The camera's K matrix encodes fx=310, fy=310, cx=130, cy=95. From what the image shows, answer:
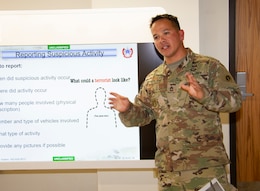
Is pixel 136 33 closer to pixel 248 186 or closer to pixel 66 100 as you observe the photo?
pixel 66 100

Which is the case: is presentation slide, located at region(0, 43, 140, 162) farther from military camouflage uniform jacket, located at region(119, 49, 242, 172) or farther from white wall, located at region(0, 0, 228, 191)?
military camouflage uniform jacket, located at region(119, 49, 242, 172)

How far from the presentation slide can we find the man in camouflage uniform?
0.32 meters

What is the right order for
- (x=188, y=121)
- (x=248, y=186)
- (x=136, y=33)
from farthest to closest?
1. (x=248, y=186)
2. (x=136, y=33)
3. (x=188, y=121)

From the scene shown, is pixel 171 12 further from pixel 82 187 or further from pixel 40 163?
pixel 82 187

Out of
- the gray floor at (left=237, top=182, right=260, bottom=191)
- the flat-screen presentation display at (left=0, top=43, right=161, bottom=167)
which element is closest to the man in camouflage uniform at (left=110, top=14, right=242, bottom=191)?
the flat-screen presentation display at (left=0, top=43, right=161, bottom=167)

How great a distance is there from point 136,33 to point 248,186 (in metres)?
1.61

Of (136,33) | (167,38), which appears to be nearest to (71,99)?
(136,33)

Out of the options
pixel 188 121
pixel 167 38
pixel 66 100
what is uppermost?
pixel 167 38

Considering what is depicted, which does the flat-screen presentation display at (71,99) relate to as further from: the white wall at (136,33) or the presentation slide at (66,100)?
the white wall at (136,33)

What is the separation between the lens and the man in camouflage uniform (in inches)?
66.6

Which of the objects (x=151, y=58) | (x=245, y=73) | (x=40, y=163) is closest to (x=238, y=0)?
(x=245, y=73)

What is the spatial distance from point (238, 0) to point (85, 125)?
5.20 feet

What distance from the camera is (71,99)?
2078mm

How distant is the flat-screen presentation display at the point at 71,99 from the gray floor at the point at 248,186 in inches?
38.6
